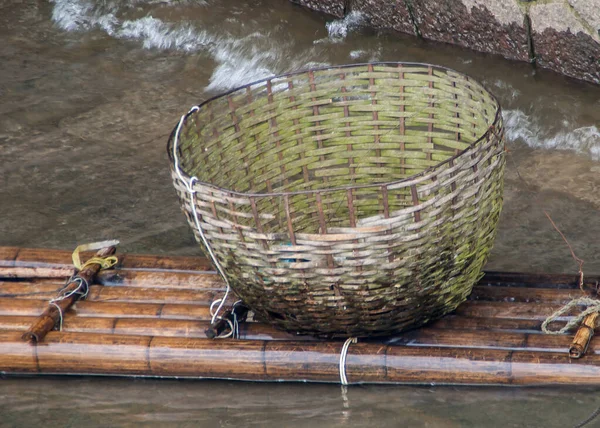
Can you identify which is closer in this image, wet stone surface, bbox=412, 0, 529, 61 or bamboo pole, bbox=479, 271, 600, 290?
bamboo pole, bbox=479, 271, 600, 290

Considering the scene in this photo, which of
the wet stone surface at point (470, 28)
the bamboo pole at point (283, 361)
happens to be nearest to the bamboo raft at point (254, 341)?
the bamboo pole at point (283, 361)

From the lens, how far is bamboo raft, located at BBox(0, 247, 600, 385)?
8.83ft

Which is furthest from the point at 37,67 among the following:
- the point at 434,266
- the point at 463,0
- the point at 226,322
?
the point at 434,266

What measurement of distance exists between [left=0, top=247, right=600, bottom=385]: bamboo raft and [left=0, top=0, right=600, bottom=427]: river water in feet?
0.26

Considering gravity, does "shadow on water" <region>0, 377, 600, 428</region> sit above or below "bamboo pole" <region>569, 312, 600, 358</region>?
below

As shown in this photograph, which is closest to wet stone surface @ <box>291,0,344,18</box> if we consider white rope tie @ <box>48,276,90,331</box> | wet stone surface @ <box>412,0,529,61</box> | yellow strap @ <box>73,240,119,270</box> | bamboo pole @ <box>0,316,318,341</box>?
wet stone surface @ <box>412,0,529,61</box>

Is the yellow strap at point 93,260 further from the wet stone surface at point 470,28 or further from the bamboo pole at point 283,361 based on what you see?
the wet stone surface at point 470,28

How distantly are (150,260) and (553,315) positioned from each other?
152 centimetres

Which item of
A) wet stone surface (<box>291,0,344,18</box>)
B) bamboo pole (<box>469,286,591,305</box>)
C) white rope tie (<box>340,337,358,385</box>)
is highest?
wet stone surface (<box>291,0,344,18</box>)

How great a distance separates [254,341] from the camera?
2.88 metres

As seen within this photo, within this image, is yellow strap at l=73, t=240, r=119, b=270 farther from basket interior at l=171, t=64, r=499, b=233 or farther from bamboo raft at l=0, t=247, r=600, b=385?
basket interior at l=171, t=64, r=499, b=233

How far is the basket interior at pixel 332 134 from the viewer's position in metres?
3.21

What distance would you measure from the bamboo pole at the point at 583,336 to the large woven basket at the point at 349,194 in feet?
1.21

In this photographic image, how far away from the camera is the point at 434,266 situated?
266 centimetres
